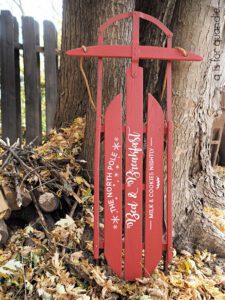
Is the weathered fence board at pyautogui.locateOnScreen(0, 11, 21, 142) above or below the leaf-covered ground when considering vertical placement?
above

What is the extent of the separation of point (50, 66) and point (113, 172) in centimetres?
315

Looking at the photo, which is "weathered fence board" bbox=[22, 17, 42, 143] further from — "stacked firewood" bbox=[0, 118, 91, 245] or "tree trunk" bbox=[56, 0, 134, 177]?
"stacked firewood" bbox=[0, 118, 91, 245]

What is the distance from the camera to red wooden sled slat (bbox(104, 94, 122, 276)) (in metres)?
2.37

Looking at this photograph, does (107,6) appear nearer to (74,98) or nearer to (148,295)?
(74,98)

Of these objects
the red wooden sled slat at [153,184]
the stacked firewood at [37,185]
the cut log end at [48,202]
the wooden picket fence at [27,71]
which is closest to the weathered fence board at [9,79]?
the wooden picket fence at [27,71]

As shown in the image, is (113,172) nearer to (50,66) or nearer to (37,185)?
(37,185)

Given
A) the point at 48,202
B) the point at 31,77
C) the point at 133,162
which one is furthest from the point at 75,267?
the point at 31,77

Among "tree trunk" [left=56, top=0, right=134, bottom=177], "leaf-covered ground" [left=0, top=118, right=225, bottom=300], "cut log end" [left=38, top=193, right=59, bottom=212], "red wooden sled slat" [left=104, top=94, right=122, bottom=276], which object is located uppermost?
"tree trunk" [left=56, top=0, right=134, bottom=177]

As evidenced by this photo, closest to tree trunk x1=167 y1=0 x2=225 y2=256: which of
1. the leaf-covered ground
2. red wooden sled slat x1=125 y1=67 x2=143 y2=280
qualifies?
the leaf-covered ground

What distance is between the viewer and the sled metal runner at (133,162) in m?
2.36

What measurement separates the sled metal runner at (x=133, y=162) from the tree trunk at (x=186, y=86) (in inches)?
16.3

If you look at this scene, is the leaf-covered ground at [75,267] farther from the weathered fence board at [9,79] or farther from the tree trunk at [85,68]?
the weathered fence board at [9,79]

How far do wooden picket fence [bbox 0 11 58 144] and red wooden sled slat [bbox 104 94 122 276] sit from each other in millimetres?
2753

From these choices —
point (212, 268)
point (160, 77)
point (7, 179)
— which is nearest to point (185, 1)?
point (160, 77)
